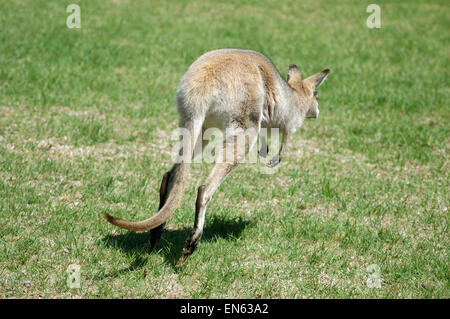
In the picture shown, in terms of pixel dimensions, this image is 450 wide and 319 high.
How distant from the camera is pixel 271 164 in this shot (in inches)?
234

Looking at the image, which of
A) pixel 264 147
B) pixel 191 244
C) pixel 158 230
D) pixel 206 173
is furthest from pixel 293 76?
pixel 191 244

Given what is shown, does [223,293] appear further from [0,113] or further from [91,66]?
[91,66]

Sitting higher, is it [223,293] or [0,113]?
[0,113]

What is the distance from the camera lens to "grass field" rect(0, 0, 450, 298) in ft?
15.5

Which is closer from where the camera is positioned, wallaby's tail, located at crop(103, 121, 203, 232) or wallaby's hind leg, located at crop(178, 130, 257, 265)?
wallaby's tail, located at crop(103, 121, 203, 232)

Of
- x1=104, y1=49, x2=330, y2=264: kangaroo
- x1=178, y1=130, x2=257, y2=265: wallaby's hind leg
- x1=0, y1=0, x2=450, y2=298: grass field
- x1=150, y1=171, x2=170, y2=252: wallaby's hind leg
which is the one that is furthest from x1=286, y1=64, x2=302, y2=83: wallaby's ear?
x1=150, y1=171, x2=170, y2=252: wallaby's hind leg

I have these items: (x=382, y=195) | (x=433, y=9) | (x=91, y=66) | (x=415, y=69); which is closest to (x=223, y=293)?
(x=382, y=195)

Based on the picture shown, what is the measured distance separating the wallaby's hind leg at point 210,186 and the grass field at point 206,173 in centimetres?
40

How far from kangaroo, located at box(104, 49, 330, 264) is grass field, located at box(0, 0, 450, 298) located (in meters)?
0.71

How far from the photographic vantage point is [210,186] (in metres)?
4.57

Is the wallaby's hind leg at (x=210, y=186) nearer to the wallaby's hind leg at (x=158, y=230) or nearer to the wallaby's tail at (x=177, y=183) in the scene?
the wallaby's tail at (x=177, y=183)

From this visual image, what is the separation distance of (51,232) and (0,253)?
57 centimetres

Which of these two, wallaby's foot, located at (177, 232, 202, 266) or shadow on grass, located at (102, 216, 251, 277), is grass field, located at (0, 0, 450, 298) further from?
wallaby's foot, located at (177, 232, 202, 266)

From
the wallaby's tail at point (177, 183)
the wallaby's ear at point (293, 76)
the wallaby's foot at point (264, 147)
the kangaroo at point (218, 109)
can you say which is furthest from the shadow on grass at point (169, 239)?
the wallaby's ear at point (293, 76)
